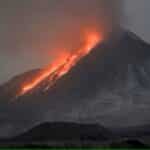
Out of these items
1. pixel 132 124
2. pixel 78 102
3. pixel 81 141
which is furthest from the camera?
pixel 78 102

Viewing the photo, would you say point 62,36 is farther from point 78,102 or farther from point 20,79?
point 78,102

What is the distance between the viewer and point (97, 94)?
43.5ft

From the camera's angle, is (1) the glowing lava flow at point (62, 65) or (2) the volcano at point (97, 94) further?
A: (1) the glowing lava flow at point (62, 65)

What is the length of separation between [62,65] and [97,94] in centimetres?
242

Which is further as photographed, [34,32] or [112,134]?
[34,32]

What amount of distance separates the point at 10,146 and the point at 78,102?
2.74 meters

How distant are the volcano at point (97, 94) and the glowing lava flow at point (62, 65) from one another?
16cm

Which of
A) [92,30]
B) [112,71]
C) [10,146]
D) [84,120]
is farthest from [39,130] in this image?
[92,30]

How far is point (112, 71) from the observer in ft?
46.5

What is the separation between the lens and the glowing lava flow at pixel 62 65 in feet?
48.9

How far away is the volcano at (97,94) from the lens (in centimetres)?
1184

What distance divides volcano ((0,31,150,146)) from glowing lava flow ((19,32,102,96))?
0.52ft

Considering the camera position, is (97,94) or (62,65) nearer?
(97,94)

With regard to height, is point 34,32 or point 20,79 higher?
point 34,32
